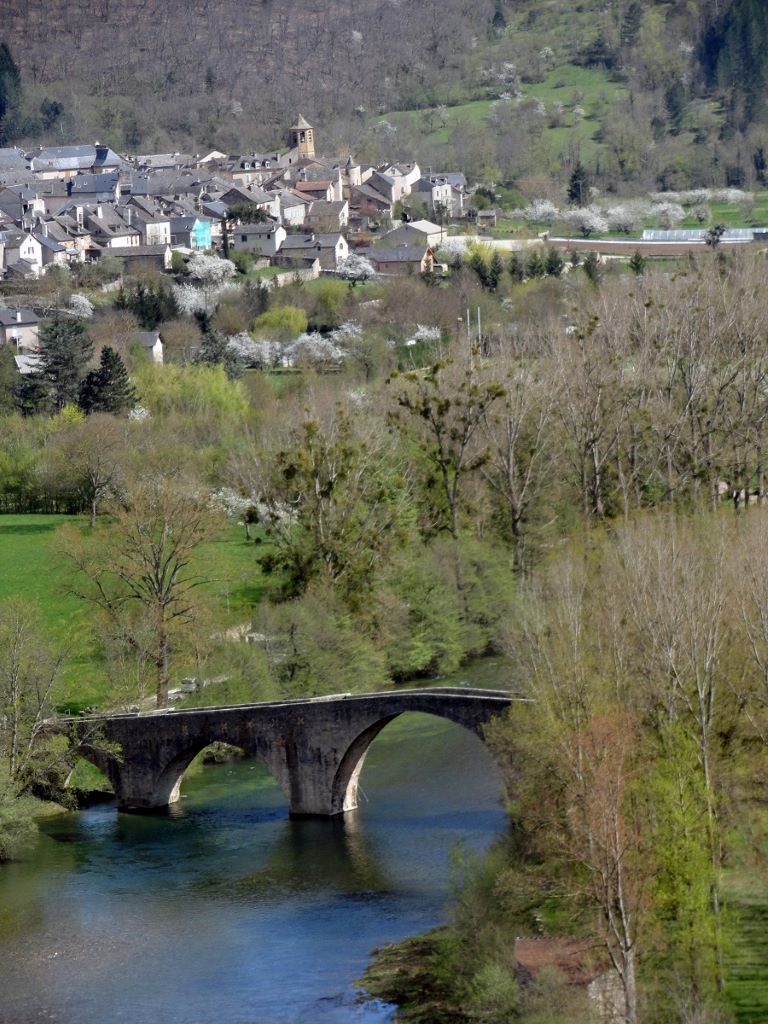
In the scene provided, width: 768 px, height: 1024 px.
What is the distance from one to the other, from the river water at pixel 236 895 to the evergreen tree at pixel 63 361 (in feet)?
124

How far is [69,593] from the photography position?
59.3 meters

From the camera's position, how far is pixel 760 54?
522 feet

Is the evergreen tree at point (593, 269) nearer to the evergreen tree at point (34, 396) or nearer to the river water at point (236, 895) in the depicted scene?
the evergreen tree at point (34, 396)

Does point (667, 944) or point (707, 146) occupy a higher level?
point (707, 146)

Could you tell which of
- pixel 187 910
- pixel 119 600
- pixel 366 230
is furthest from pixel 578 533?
pixel 366 230

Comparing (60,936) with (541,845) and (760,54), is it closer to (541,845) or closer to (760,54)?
(541,845)

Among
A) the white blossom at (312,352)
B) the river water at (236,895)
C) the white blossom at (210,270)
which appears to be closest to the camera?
the river water at (236,895)

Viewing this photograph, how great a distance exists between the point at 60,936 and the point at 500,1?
167 metres

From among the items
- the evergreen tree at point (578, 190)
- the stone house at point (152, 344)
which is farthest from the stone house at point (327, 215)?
the stone house at point (152, 344)

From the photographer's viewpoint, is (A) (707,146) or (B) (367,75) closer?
(A) (707,146)

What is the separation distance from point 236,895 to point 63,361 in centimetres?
4787

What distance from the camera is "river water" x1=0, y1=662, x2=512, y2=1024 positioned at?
36.9 metres

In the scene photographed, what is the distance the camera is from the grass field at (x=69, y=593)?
55.0 metres

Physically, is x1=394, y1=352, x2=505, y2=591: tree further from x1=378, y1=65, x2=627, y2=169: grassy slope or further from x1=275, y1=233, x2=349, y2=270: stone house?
x1=378, y1=65, x2=627, y2=169: grassy slope
